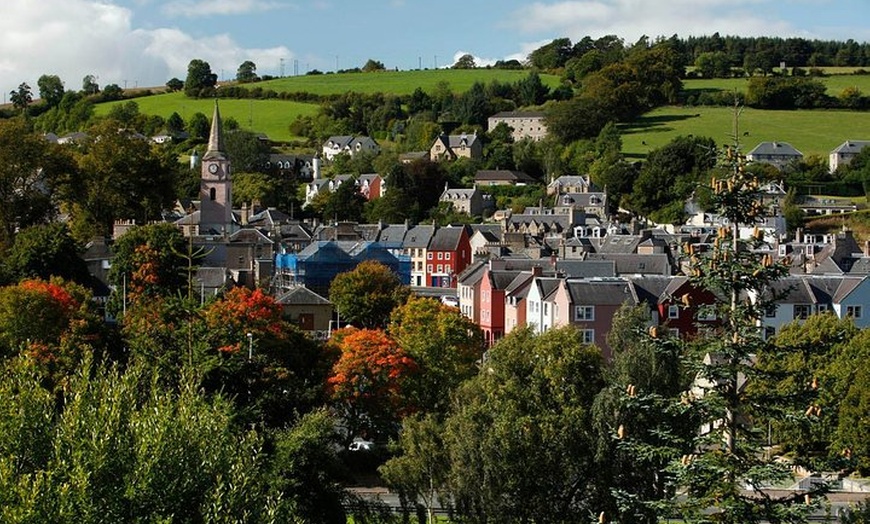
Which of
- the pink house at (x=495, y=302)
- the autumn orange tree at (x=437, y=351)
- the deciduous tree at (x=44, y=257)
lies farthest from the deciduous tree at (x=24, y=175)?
the autumn orange tree at (x=437, y=351)

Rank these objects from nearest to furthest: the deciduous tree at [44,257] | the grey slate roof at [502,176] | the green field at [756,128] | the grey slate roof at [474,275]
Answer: the deciduous tree at [44,257] → the grey slate roof at [474,275] → the grey slate roof at [502,176] → the green field at [756,128]

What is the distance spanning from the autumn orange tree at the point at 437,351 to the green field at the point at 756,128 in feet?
326

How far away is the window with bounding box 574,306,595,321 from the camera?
6000 cm

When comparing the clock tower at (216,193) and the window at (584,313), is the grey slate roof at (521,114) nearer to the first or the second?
the clock tower at (216,193)

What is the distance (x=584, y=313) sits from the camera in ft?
197

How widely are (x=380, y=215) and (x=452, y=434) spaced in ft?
315

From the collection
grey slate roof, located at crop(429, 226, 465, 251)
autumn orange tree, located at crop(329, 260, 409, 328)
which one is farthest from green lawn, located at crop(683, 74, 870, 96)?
autumn orange tree, located at crop(329, 260, 409, 328)

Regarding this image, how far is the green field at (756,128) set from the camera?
15412cm

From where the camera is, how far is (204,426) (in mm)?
23547

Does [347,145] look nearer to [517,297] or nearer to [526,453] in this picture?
[517,297]

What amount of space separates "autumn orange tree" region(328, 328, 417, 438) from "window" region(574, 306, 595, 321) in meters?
13.6

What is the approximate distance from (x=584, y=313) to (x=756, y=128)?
108 metres

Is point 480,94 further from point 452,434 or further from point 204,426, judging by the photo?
point 204,426

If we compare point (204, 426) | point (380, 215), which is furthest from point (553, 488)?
point (380, 215)
